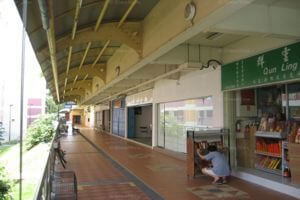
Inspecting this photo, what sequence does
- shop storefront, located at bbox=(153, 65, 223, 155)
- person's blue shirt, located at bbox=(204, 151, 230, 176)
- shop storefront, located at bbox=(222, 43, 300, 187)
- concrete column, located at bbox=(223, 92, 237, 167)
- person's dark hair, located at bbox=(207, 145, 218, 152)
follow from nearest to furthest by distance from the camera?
shop storefront, located at bbox=(222, 43, 300, 187), person's blue shirt, located at bbox=(204, 151, 230, 176), person's dark hair, located at bbox=(207, 145, 218, 152), concrete column, located at bbox=(223, 92, 237, 167), shop storefront, located at bbox=(153, 65, 223, 155)

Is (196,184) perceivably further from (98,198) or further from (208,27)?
(208,27)

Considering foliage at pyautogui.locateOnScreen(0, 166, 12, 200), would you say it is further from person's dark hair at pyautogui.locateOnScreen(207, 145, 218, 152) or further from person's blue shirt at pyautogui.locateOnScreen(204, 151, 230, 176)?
person's dark hair at pyautogui.locateOnScreen(207, 145, 218, 152)

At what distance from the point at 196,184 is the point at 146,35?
330cm

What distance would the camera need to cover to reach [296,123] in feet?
21.4

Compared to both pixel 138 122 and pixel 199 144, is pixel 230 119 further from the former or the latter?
pixel 138 122

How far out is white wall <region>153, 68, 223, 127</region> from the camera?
8304 millimetres

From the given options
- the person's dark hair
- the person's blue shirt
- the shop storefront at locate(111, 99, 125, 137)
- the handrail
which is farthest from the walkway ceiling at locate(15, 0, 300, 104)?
the shop storefront at locate(111, 99, 125, 137)

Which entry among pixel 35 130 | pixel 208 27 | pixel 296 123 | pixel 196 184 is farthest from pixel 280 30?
pixel 35 130

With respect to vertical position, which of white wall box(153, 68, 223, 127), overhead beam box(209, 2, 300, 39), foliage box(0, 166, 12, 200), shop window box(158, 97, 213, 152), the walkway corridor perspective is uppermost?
overhead beam box(209, 2, 300, 39)

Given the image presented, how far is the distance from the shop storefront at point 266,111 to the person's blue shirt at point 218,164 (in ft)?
2.84

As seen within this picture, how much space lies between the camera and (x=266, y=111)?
794cm

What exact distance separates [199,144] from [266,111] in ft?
5.99

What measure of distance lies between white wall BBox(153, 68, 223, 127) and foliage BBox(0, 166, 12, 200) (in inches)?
220

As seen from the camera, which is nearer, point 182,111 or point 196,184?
point 196,184
